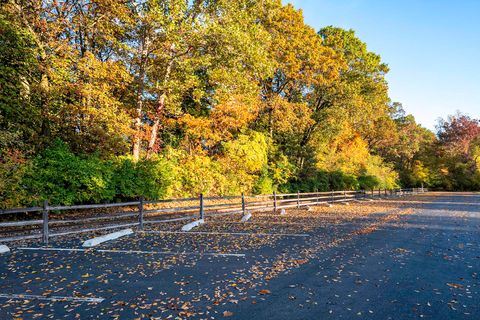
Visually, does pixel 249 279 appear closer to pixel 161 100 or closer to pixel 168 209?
pixel 168 209

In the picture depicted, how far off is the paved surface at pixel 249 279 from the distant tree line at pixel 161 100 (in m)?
6.28

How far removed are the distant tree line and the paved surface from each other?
628 centimetres

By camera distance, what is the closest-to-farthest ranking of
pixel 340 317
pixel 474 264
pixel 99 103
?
1. pixel 340 317
2. pixel 474 264
3. pixel 99 103

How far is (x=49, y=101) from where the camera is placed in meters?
15.4

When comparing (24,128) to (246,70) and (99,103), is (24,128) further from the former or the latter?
(246,70)

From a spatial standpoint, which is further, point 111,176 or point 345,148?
point 345,148

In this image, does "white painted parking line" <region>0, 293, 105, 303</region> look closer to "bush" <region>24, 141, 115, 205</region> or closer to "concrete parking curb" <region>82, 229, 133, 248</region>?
"concrete parking curb" <region>82, 229, 133, 248</region>

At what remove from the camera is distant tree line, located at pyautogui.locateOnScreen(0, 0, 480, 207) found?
1455 centimetres

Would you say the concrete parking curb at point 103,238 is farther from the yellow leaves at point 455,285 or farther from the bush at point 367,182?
the bush at point 367,182

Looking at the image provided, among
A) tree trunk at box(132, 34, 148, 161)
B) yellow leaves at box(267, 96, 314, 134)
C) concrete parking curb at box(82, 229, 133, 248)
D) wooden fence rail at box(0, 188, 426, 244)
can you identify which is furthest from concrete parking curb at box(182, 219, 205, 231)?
yellow leaves at box(267, 96, 314, 134)

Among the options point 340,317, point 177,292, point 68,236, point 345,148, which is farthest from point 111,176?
point 345,148

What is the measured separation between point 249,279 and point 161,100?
1569cm

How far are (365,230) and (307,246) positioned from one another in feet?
13.3

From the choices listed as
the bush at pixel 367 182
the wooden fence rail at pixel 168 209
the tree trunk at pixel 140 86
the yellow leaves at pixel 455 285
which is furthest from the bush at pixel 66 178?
the bush at pixel 367 182
